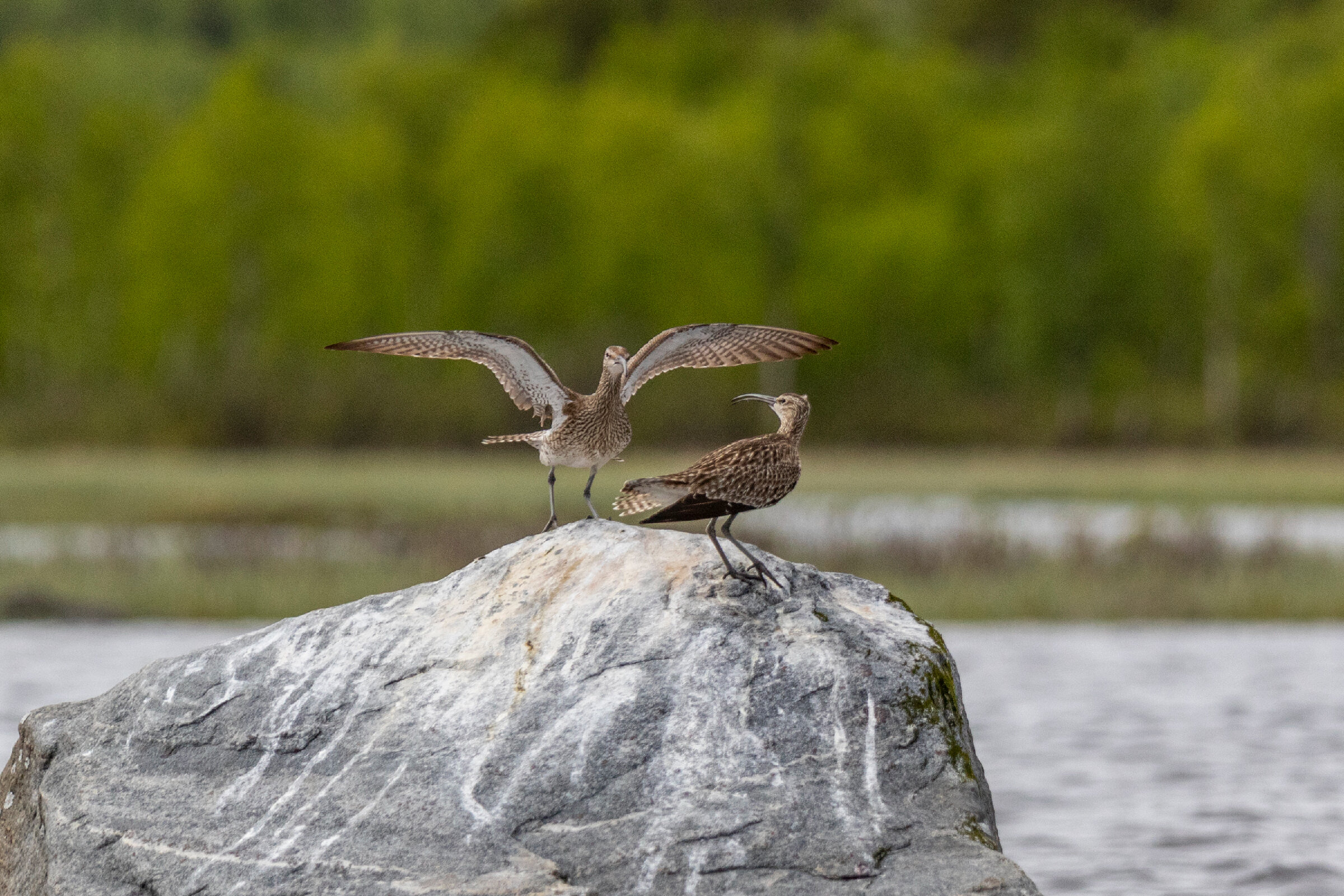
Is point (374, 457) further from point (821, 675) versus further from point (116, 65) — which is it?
point (116, 65)

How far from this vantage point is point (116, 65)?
124750mm

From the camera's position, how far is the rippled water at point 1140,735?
1213 cm

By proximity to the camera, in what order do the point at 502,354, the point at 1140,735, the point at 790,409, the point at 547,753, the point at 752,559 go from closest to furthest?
the point at 547,753
the point at 752,559
the point at 790,409
the point at 502,354
the point at 1140,735

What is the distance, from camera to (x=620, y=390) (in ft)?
28.3

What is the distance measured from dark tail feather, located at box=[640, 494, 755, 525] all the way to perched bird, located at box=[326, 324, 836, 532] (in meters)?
0.73

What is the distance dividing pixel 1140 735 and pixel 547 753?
9.92 metres

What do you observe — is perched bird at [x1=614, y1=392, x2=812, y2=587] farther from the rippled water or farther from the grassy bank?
the grassy bank

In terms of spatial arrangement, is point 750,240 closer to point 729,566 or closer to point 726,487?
point 729,566

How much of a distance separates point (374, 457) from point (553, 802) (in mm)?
40140

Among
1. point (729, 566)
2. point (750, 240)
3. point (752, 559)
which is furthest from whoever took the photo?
point (750, 240)

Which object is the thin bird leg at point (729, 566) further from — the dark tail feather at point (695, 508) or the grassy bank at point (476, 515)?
the grassy bank at point (476, 515)

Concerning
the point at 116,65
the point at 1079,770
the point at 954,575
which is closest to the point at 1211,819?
the point at 1079,770

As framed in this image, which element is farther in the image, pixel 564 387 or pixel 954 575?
pixel 954 575

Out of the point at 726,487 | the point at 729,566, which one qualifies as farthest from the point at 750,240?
the point at 726,487
